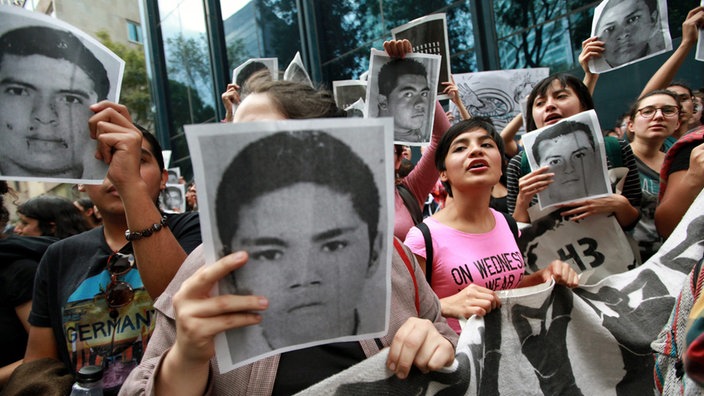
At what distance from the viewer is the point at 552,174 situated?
2254mm

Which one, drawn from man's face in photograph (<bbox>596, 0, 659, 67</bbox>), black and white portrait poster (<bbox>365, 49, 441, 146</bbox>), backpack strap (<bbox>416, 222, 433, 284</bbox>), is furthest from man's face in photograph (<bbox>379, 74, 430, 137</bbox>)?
man's face in photograph (<bbox>596, 0, 659, 67</bbox>)

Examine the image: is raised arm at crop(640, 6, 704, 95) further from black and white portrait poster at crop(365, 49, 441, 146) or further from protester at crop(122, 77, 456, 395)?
protester at crop(122, 77, 456, 395)

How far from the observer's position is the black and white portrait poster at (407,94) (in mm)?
2793

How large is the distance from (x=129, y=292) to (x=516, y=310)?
118cm

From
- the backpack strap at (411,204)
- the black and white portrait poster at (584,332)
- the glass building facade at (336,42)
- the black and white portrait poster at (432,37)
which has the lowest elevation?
the black and white portrait poster at (584,332)

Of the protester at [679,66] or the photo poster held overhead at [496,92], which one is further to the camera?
the photo poster held overhead at [496,92]

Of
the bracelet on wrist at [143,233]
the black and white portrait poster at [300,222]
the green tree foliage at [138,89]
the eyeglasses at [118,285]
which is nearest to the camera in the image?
the black and white portrait poster at [300,222]

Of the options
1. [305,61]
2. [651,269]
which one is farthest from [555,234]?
[305,61]

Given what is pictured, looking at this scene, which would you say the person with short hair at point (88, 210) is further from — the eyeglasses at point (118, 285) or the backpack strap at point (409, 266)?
the backpack strap at point (409, 266)

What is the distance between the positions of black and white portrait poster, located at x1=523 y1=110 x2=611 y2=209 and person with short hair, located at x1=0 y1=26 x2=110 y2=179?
5.78ft

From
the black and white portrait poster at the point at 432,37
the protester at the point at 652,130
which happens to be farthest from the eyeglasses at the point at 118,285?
the protester at the point at 652,130

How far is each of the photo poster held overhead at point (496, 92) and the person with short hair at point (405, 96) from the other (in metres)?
1.66

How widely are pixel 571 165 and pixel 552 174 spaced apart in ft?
0.34

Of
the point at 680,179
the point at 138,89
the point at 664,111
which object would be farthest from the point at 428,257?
the point at 138,89
